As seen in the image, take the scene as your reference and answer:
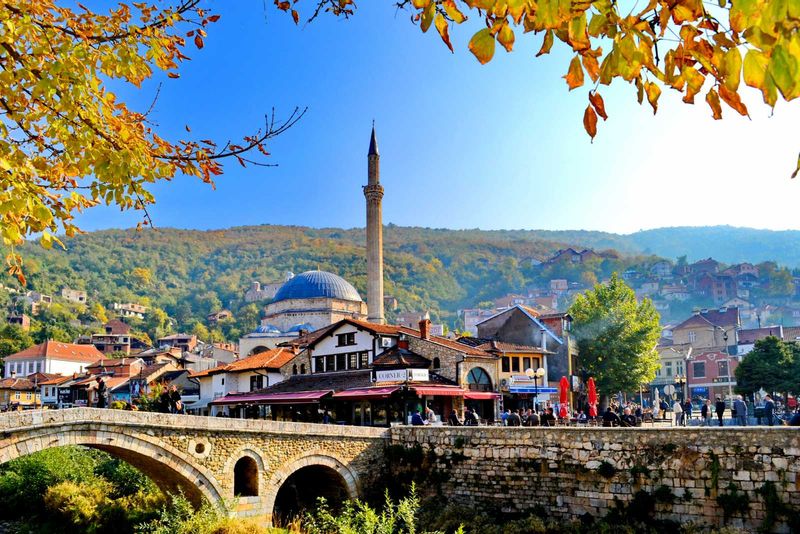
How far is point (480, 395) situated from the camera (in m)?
26.3

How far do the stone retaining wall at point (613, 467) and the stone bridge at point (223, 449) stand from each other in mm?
1989

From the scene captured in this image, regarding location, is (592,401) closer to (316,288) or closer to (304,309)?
(304,309)

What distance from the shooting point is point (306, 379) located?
31266 millimetres

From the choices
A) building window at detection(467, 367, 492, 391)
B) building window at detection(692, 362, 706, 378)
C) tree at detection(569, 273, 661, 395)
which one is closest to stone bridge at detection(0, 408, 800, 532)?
building window at detection(467, 367, 492, 391)

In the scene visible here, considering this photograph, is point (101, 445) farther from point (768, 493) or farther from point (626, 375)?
point (626, 375)

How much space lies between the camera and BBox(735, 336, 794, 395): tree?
34.8 meters

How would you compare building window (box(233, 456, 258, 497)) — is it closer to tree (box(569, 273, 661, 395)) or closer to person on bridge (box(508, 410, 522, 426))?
person on bridge (box(508, 410, 522, 426))

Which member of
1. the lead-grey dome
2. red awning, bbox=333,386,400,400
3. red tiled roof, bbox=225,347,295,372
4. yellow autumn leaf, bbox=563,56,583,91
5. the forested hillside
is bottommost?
red awning, bbox=333,386,400,400

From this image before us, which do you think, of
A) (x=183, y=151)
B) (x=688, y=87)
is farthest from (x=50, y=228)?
(x=688, y=87)

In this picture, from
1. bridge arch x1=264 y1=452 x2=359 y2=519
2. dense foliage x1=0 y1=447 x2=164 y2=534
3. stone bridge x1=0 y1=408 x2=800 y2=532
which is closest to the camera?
stone bridge x1=0 y1=408 x2=800 y2=532

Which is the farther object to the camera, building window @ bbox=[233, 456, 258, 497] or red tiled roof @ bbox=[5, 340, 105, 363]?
red tiled roof @ bbox=[5, 340, 105, 363]

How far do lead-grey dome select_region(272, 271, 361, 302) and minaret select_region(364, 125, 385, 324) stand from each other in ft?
51.7

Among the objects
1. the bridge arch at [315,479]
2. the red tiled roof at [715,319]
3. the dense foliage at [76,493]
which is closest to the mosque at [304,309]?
the dense foliage at [76,493]

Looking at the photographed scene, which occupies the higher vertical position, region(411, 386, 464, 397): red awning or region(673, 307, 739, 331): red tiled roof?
region(673, 307, 739, 331): red tiled roof
